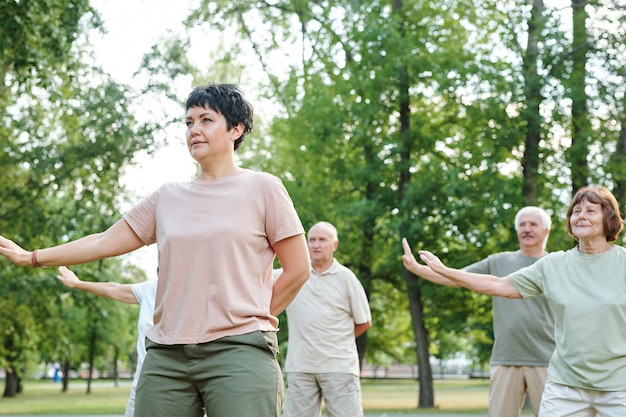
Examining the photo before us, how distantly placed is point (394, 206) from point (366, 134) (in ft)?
7.18

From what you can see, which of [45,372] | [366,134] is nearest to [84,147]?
[366,134]

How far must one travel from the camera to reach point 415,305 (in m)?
29.2

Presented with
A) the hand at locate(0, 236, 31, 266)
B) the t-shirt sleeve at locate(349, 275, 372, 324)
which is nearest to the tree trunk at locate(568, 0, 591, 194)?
the t-shirt sleeve at locate(349, 275, 372, 324)

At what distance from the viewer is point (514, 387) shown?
8.25 meters

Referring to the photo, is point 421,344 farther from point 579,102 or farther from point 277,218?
point 277,218

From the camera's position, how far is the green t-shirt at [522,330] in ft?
27.0

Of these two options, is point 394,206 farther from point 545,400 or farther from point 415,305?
point 545,400

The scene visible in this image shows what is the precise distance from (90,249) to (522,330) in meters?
4.85

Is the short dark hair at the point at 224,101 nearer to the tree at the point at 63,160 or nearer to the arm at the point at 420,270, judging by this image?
the arm at the point at 420,270

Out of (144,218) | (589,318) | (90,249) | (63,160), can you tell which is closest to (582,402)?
(589,318)

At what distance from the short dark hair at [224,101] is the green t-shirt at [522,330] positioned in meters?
4.51

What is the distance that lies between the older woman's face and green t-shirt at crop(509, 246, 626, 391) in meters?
0.13

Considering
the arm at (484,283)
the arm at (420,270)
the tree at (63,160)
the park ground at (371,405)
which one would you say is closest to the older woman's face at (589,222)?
the arm at (484,283)

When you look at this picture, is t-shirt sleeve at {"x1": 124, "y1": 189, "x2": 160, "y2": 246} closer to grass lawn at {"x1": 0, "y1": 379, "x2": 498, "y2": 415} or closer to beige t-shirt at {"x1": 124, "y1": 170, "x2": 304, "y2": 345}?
beige t-shirt at {"x1": 124, "y1": 170, "x2": 304, "y2": 345}
